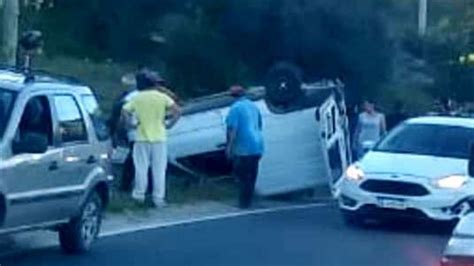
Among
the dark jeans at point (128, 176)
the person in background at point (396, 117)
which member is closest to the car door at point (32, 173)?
the dark jeans at point (128, 176)

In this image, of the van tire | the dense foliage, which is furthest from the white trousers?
the dense foliage

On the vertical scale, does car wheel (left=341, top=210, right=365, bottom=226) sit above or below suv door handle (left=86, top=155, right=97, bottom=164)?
below

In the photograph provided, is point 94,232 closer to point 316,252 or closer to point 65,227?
point 65,227

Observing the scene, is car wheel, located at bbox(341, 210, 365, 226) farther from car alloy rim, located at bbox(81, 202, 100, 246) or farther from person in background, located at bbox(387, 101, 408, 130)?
person in background, located at bbox(387, 101, 408, 130)

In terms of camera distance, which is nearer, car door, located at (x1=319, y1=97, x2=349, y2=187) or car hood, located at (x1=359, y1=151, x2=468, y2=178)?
car hood, located at (x1=359, y1=151, x2=468, y2=178)

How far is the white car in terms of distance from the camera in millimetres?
22781

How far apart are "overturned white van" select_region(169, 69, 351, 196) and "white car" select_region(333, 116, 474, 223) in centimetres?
420

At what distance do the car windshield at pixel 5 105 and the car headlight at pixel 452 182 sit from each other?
25.5 ft

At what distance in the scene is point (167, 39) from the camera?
39625 mm

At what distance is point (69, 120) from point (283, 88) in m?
11.8

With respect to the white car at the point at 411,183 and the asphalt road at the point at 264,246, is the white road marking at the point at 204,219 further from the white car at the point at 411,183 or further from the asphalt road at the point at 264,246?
the white car at the point at 411,183

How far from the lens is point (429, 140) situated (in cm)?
2445

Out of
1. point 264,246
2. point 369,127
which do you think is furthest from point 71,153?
point 369,127

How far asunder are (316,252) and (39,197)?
4134mm
